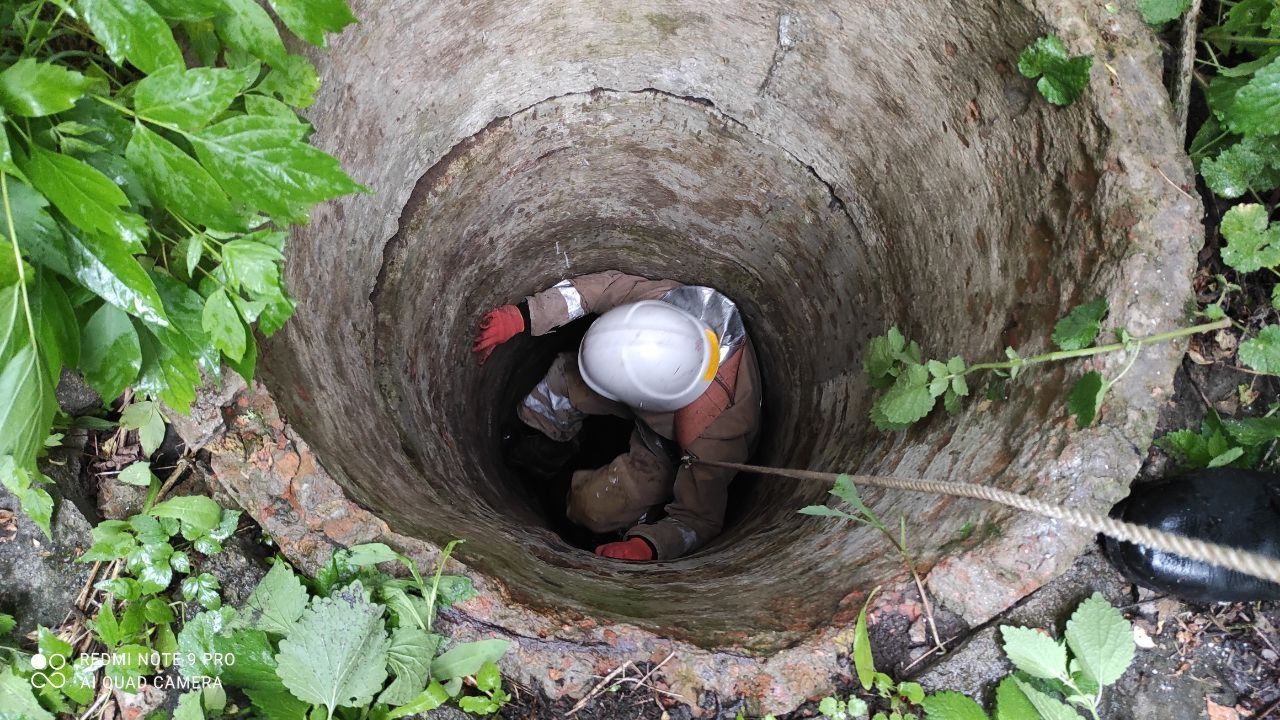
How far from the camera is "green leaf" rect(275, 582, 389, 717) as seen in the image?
145cm

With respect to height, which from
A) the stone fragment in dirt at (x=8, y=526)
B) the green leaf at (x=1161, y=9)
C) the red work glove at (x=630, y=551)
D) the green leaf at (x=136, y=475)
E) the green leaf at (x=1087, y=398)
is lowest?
the red work glove at (x=630, y=551)

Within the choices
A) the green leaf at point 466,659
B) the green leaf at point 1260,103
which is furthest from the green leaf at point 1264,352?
the green leaf at point 466,659

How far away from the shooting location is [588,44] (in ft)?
8.96

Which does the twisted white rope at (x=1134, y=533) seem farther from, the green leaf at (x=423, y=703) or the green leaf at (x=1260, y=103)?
the green leaf at (x=423, y=703)

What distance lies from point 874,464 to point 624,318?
166 cm

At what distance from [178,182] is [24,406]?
46 centimetres

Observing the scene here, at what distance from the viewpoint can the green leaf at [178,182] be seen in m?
1.20

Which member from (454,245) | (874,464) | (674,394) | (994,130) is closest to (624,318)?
(674,394)

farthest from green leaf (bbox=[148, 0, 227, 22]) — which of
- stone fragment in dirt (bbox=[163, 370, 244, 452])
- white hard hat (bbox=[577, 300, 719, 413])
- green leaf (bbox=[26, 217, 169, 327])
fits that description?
white hard hat (bbox=[577, 300, 719, 413])

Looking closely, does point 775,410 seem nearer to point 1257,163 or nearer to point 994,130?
point 994,130

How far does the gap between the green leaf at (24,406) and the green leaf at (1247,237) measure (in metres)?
2.53

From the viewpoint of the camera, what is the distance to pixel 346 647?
4.84ft

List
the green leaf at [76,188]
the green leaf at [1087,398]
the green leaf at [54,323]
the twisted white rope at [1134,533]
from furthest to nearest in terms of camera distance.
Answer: the green leaf at [1087,398], the green leaf at [54,323], the green leaf at [76,188], the twisted white rope at [1134,533]

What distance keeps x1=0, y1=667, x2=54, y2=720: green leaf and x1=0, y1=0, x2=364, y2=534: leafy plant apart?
35 cm
